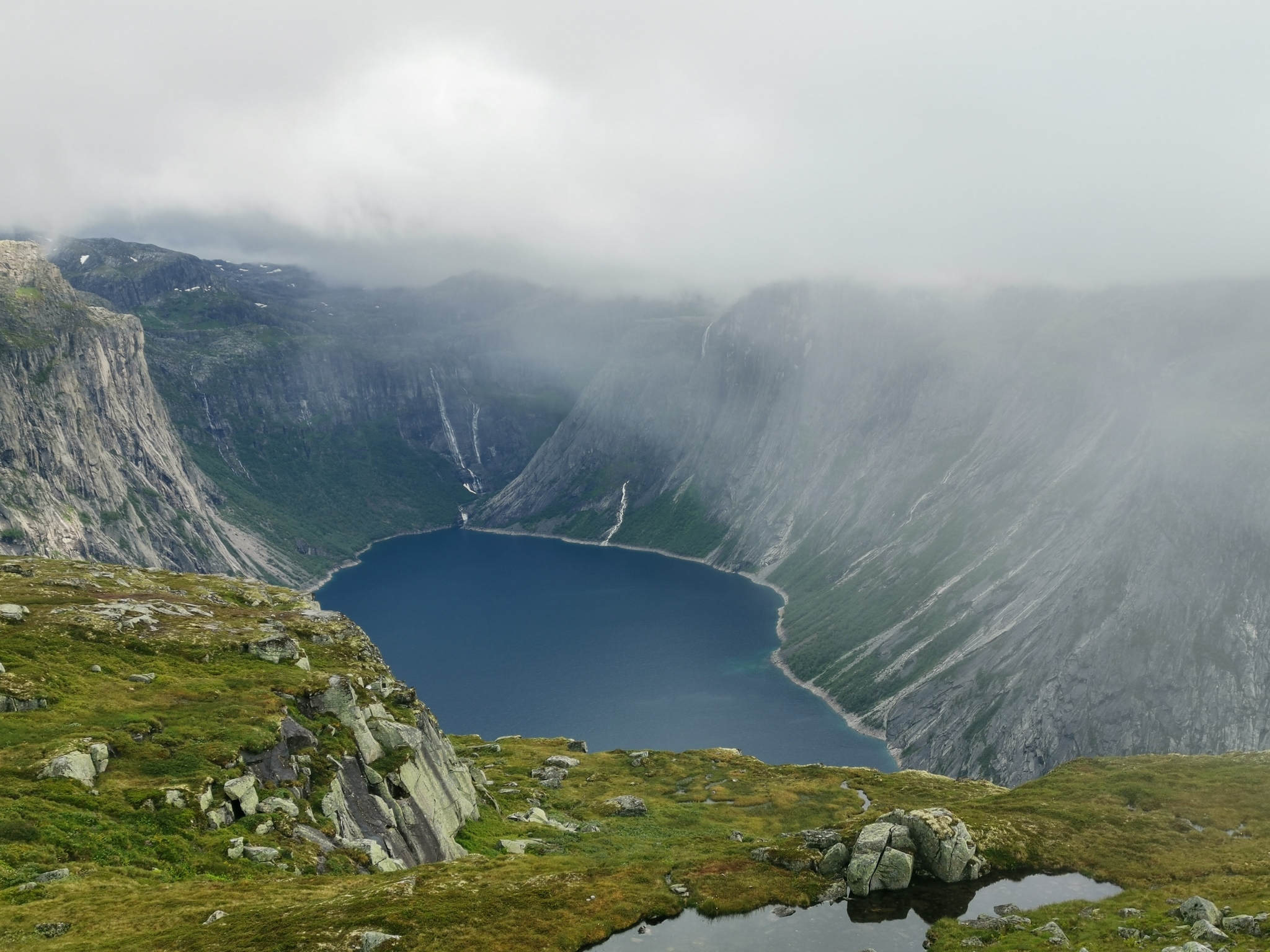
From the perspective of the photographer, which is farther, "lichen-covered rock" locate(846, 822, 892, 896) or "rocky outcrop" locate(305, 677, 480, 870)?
"rocky outcrop" locate(305, 677, 480, 870)

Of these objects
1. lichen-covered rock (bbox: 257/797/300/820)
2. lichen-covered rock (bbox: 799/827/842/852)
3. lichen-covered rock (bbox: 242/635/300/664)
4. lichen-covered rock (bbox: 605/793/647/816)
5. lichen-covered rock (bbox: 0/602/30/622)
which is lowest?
lichen-covered rock (bbox: 605/793/647/816)

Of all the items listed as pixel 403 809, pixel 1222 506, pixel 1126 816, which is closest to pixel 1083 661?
pixel 1222 506

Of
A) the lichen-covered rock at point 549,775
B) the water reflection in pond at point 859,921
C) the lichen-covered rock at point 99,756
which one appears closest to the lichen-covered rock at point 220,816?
the lichen-covered rock at point 99,756

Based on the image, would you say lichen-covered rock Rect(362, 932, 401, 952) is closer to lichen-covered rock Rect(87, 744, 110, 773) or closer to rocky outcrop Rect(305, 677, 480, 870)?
rocky outcrop Rect(305, 677, 480, 870)

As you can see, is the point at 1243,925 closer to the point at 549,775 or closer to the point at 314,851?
the point at 314,851

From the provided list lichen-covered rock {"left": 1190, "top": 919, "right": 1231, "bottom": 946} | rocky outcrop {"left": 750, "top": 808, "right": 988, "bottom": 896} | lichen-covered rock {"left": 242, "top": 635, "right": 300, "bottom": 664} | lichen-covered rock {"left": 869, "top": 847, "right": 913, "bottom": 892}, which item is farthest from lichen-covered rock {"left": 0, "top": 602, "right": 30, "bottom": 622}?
lichen-covered rock {"left": 1190, "top": 919, "right": 1231, "bottom": 946}

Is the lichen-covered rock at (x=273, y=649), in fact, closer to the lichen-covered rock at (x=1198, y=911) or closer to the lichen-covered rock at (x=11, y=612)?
the lichen-covered rock at (x=11, y=612)

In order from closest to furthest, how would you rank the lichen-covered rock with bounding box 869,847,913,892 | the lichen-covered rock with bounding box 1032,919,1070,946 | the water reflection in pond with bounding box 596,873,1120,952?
the lichen-covered rock with bounding box 1032,919,1070,946 → the water reflection in pond with bounding box 596,873,1120,952 → the lichen-covered rock with bounding box 869,847,913,892

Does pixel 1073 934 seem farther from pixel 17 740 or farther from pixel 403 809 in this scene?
pixel 17 740
